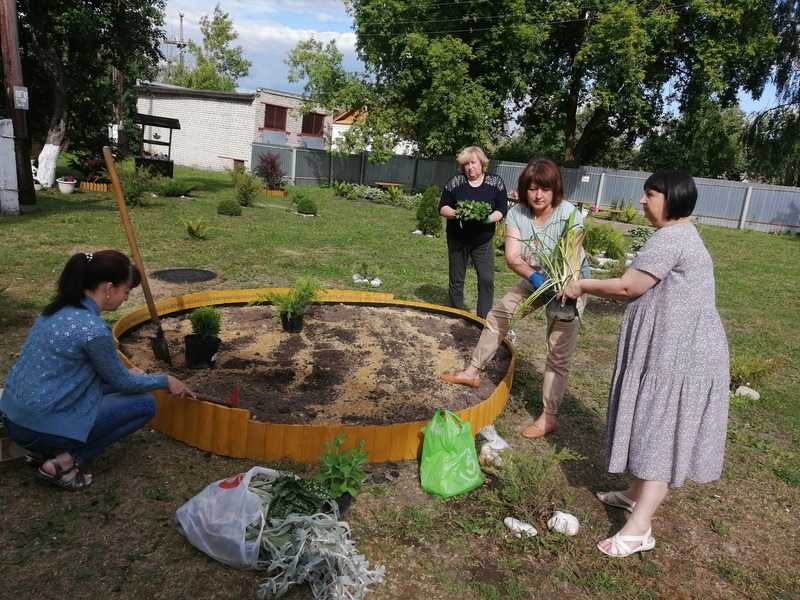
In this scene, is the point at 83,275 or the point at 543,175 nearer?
the point at 83,275

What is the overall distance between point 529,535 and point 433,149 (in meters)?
22.3

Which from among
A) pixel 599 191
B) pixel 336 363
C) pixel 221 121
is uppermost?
pixel 221 121

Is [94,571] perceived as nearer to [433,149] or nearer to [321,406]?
[321,406]

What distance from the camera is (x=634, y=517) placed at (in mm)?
2797

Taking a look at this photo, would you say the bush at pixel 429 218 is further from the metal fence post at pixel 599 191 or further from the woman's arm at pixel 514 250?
the metal fence post at pixel 599 191

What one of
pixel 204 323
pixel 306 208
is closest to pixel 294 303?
pixel 204 323

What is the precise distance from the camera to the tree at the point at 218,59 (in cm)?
5369

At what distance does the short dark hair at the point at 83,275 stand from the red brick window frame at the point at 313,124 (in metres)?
30.9

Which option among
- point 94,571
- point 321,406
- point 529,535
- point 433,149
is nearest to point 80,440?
point 94,571

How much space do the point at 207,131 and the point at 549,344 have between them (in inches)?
1156

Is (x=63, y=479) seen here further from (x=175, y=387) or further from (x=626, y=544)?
(x=626, y=544)

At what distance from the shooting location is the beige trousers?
3.77 metres

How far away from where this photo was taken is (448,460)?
10.4 feet

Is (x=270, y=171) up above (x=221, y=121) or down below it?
below
